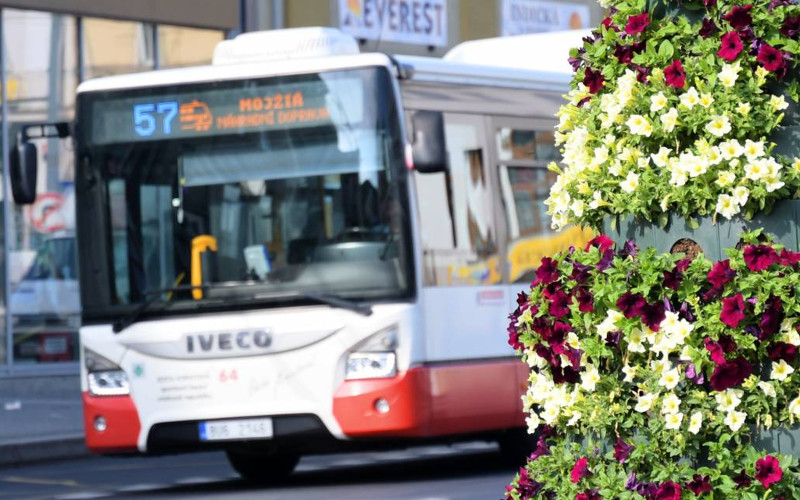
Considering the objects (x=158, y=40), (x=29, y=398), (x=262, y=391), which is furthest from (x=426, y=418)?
(x=158, y=40)

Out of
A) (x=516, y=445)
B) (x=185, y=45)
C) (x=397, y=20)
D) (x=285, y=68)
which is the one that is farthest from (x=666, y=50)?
(x=397, y=20)

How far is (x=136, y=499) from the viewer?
12250mm

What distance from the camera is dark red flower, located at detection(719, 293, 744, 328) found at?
4316 mm

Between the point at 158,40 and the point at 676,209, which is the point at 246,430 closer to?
the point at 676,209

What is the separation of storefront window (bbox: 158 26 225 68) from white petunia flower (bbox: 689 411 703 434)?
2010cm

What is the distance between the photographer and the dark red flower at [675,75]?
4543 mm

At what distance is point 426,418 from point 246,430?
1137mm

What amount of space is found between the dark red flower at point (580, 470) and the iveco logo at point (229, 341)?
293 inches

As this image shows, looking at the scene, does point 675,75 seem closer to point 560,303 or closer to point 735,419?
point 560,303

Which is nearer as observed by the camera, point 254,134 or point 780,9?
point 780,9

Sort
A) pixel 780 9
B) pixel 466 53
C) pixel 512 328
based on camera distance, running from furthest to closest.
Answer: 1. pixel 466 53
2. pixel 512 328
3. pixel 780 9

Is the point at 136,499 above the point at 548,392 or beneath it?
beneath

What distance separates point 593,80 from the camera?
478 cm

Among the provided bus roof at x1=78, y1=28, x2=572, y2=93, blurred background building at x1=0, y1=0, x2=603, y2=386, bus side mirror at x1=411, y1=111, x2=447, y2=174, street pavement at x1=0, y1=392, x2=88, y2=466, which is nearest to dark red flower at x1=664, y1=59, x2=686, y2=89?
bus side mirror at x1=411, y1=111, x2=447, y2=174
